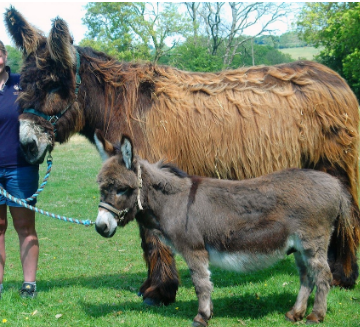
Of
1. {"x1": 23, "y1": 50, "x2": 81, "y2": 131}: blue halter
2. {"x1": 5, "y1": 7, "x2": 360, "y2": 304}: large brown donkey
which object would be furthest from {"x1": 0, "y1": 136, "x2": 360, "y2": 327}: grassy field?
{"x1": 23, "y1": 50, "x2": 81, "y2": 131}: blue halter

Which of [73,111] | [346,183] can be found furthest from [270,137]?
[73,111]

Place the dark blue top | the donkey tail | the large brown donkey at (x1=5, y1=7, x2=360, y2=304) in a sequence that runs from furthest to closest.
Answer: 1. the donkey tail
2. the large brown donkey at (x1=5, y1=7, x2=360, y2=304)
3. the dark blue top

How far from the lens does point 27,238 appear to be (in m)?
5.21

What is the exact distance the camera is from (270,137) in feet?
17.5

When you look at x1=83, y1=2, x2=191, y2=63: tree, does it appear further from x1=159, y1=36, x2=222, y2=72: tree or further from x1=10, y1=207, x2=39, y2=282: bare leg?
x1=10, y1=207, x2=39, y2=282: bare leg

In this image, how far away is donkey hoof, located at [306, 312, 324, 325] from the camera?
4.25 m

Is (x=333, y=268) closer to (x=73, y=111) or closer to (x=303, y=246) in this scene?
(x=303, y=246)

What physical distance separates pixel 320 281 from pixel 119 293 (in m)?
2.56

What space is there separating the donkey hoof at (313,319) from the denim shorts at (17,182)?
3315 millimetres

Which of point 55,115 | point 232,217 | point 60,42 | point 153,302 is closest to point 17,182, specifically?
point 55,115

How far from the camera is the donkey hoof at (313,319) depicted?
13.9 ft

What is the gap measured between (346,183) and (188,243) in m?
2.44

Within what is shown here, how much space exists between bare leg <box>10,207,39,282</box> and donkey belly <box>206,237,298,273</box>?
2252mm

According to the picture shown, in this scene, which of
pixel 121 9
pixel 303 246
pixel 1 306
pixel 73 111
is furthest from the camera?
pixel 121 9
